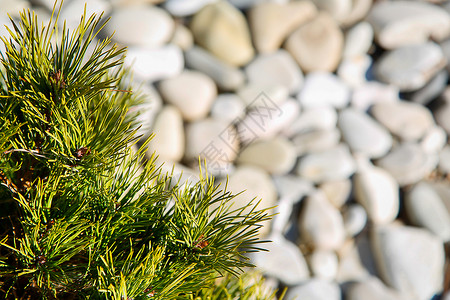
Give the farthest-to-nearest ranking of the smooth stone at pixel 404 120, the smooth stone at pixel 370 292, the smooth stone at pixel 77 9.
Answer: the smooth stone at pixel 404 120
the smooth stone at pixel 370 292
the smooth stone at pixel 77 9

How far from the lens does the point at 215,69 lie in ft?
3.42

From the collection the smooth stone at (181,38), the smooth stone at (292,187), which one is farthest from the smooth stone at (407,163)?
the smooth stone at (181,38)

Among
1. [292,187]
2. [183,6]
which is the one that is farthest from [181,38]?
[292,187]

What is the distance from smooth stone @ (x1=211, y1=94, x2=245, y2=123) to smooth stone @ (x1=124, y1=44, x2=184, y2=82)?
0.39ft

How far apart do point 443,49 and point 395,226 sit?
479 millimetres

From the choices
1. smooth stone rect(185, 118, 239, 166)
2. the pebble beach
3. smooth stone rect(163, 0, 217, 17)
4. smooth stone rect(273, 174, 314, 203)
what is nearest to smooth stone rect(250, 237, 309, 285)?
the pebble beach

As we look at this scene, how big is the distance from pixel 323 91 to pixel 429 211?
0.38 meters

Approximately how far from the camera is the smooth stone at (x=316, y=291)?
0.97 m

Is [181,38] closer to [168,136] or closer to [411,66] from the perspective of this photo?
[168,136]

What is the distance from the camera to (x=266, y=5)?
1096 mm

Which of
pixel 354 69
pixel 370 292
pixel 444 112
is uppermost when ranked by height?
pixel 354 69

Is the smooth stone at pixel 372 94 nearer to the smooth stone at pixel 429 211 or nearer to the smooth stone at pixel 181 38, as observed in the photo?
the smooth stone at pixel 429 211

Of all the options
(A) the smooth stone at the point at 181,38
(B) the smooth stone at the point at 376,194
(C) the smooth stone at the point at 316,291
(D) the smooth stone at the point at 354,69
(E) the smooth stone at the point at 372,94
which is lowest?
(C) the smooth stone at the point at 316,291

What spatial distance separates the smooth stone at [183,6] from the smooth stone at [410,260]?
68 cm
